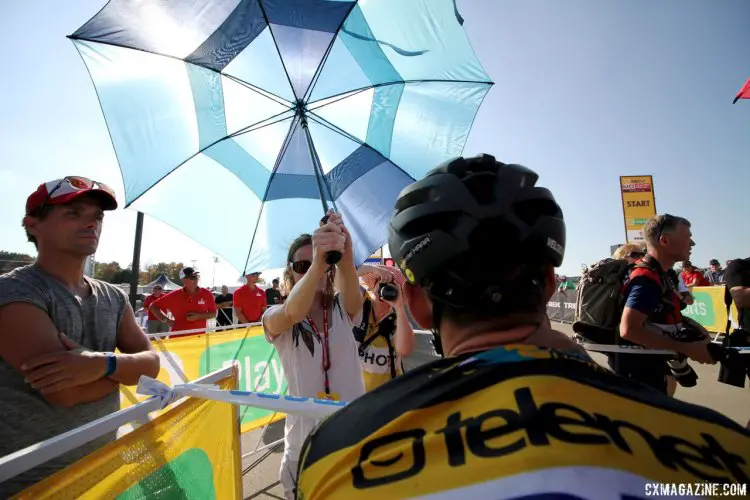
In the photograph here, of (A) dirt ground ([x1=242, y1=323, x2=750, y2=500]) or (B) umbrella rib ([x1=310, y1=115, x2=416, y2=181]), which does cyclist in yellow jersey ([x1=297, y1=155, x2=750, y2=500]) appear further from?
(A) dirt ground ([x1=242, y1=323, x2=750, y2=500])

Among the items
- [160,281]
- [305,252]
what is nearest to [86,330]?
[305,252]

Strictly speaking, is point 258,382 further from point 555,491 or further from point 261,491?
point 555,491

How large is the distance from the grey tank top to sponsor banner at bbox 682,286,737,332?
14.0 meters

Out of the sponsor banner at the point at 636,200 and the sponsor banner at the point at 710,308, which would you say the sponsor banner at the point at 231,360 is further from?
the sponsor banner at the point at 636,200

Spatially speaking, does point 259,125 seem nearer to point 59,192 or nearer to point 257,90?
point 257,90

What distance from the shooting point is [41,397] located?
5.71 ft

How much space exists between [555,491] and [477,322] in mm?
413

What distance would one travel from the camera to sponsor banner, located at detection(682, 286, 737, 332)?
11.5 m

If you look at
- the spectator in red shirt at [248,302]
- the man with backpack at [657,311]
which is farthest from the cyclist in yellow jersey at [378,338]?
the spectator in red shirt at [248,302]

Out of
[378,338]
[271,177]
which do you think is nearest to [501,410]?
[378,338]

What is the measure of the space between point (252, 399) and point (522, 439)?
1255 mm

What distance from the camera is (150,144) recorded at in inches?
124

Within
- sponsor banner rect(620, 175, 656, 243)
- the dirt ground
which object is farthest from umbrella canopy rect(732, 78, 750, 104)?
sponsor banner rect(620, 175, 656, 243)

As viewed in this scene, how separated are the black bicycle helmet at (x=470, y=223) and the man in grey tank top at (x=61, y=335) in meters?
1.59
